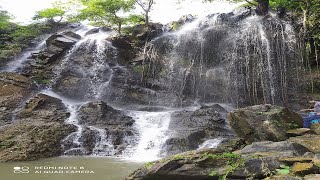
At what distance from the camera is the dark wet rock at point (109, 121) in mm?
10927

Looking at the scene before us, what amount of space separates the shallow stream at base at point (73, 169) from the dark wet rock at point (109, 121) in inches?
66.5

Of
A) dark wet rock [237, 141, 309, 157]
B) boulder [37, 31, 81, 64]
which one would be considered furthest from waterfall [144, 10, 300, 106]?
dark wet rock [237, 141, 309, 157]

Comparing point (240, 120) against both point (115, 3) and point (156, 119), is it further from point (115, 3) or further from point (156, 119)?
point (115, 3)

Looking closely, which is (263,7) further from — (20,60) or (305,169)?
(305,169)

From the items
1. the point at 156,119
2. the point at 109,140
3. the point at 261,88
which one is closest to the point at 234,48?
the point at 261,88

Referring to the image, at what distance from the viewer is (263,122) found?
7.91 m

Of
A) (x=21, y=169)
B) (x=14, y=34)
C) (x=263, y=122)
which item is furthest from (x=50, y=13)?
(x=263, y=122)

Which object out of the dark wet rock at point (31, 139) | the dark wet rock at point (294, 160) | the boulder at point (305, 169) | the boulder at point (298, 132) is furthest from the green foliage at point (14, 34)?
the boulder at point (305, 169)

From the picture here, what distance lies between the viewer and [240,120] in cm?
830

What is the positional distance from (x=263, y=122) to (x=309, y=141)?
142 centimetres

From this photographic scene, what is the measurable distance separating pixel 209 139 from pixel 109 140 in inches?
135

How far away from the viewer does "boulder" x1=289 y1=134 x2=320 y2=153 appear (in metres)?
6.19

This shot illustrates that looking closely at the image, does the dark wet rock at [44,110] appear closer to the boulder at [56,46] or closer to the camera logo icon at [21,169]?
the camera logo icon at [21,169]

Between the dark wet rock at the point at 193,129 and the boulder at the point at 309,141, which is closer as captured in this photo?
the boulder at the point at 309,141
